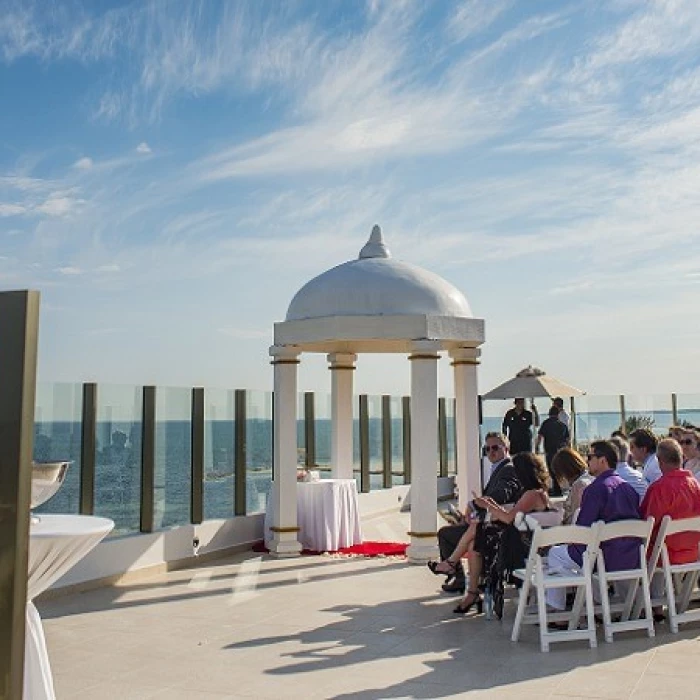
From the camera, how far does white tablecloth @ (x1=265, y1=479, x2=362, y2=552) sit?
10555 mm

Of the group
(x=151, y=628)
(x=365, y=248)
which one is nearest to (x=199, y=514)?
(x=151, y=628)

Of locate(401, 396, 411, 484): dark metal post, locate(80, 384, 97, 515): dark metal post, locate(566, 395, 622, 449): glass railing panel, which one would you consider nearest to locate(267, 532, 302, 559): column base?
locate(80, 384, 97, 515): dark metal post

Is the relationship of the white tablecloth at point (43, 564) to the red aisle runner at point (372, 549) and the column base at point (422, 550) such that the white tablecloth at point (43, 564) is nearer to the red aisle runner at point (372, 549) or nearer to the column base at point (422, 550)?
the column base at point (422, 550)

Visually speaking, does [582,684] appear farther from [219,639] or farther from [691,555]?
[219,639]

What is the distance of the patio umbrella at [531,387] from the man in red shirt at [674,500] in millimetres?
8554

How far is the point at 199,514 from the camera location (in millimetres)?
10062

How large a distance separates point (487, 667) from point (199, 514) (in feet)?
17.8

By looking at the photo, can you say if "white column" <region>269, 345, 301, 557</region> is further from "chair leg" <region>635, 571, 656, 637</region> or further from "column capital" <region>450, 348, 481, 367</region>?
"chair leg" <region>635, 571, 656, 637</region>

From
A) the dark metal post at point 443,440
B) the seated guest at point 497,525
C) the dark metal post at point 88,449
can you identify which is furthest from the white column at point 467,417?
the dark metal post at point 443,440

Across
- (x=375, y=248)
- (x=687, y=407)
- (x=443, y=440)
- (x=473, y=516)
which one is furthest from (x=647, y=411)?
→ (x=473, y=516)

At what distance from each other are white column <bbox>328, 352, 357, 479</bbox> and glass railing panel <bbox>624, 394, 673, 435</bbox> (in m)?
9.66

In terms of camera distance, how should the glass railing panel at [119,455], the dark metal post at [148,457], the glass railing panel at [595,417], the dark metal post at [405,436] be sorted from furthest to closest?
the glass railing panel at [595,417]
the dark metal post at [405,436]
the dark metal post at [148,457]
the glass railing panel at [119,455]

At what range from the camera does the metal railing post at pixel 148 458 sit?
923cm

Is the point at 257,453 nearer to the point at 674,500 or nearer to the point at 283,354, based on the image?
the point at 283,354
